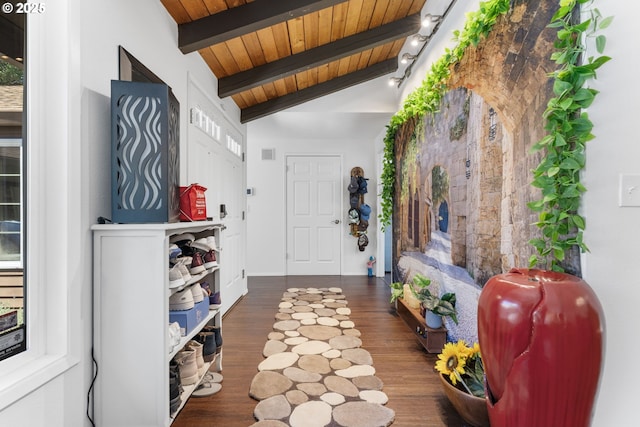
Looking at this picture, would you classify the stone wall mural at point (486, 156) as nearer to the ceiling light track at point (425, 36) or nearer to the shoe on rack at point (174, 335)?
the ceiling light track at point (425, 36)

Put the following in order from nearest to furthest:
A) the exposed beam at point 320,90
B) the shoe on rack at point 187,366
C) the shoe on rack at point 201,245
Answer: the shoe on rack at point 187,366 → the shoe on rack at point 201,245 → the exposed beam at point 320,90

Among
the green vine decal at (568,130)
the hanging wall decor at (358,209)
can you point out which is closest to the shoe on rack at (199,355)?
the green vine decal at (568,130)

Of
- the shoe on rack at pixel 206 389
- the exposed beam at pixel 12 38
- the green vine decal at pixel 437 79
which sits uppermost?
the green vine decal at pixel 437 79

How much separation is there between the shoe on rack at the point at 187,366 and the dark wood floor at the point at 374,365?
18 centimetres

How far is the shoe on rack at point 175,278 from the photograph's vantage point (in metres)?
1.51

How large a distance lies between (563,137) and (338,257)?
4.36 metres

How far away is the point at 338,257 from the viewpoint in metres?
5.34

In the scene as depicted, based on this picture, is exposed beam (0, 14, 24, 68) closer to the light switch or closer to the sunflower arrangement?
the light switch

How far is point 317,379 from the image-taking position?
202cm

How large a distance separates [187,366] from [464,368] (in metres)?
1.45

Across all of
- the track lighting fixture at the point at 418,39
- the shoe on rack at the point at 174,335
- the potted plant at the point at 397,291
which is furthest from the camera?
the potted plant at the point at 397,291

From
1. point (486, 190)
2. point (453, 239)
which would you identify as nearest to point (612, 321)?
point (486, 190)

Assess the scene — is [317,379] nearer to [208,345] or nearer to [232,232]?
[208,345]

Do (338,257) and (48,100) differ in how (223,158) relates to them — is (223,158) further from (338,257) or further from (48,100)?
(338,257)
